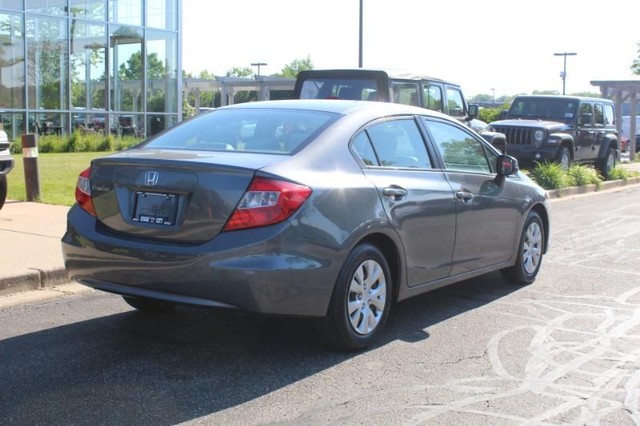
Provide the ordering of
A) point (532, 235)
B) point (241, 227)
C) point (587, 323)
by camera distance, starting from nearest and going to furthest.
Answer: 1. point (241, 227)
2. point (587, 323)
3. point (532, 235)

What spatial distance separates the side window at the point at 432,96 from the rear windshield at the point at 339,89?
1191 mm

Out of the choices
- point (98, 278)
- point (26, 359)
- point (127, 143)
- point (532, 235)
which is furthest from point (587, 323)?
point (127, 143)

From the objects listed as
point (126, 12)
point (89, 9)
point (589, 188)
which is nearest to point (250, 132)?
point (589, 188)

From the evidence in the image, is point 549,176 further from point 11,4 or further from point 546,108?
point 11,4

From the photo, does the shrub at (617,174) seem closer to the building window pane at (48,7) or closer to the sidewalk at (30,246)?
the sidewalk at (30,246)

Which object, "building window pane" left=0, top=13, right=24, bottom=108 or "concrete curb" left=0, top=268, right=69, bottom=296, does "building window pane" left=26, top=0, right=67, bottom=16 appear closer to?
"building window pane" left=0, top=13, right=24, bottom=108

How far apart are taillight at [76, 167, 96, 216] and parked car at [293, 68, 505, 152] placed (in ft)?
25.9

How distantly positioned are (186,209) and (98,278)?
0.82 meters

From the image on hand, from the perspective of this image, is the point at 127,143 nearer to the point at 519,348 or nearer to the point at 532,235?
the point at 532,235

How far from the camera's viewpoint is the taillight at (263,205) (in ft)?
14.8

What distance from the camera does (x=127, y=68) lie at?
27828 mm

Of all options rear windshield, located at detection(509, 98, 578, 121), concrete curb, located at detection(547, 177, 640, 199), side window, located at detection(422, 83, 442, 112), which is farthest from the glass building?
concrete curb, located at detection(547, 177, 640, 199)

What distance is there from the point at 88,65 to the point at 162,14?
3.70m

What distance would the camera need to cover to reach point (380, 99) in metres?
12.7
